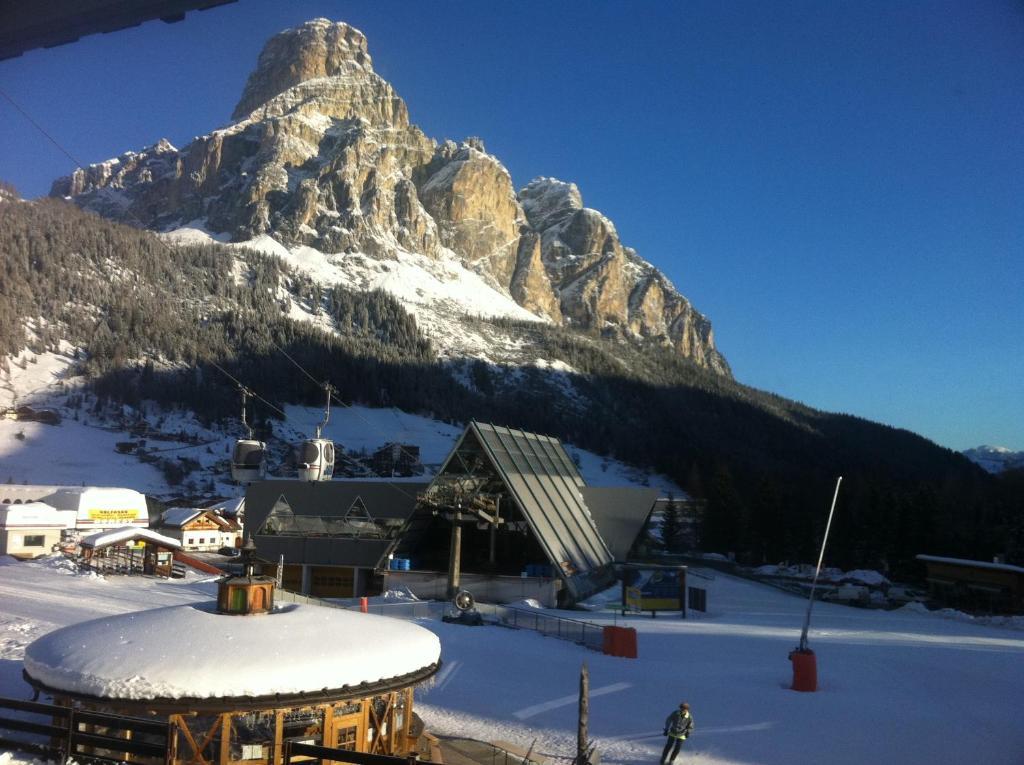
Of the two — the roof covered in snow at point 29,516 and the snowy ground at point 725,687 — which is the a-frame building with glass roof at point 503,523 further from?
the roof covered in snow at point 29,516

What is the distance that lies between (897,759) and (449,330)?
140800 mm

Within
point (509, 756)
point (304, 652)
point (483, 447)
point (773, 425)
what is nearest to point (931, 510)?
point (483, 447)

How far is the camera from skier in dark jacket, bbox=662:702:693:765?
9852 millimetres

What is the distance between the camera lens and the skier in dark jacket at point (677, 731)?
9.85 m

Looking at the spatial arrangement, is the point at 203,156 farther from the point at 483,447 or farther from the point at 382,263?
the point at 483,447

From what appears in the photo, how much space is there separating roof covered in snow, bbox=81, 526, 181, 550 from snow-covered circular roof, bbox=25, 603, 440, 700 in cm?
2115

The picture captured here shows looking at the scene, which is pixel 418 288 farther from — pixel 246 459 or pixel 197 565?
pixel 246 459

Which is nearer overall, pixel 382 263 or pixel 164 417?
pixel 164 417

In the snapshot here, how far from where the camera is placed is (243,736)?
7602mm

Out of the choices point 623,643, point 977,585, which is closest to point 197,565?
point 623,643

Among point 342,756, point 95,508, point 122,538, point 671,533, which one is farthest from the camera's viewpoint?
point 671,533


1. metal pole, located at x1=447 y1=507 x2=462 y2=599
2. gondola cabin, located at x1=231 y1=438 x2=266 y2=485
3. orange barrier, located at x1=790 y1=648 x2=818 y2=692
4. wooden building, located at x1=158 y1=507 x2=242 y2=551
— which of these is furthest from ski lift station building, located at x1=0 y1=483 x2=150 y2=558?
orange barrier, located at x1=790 y1=648 x2=818 y2=692

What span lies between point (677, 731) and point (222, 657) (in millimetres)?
5851

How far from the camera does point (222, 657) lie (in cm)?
759
